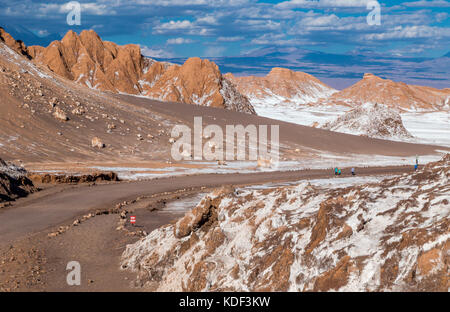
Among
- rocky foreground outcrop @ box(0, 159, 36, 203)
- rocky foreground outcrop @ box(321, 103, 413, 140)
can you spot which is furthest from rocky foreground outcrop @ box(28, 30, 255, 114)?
rocky foreground outcrop @ box(0, 159, 36, 203)

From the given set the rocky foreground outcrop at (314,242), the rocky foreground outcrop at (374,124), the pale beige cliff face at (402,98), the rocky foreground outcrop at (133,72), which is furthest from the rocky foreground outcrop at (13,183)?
the pale beige cliff face at (402,98)

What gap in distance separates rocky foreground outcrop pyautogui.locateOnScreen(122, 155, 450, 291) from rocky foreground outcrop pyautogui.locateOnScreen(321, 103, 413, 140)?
2972 inches

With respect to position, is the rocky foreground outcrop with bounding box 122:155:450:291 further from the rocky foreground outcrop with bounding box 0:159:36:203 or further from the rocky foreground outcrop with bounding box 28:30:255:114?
the rocky foreground outcrop with bounding box 28:30:255:114

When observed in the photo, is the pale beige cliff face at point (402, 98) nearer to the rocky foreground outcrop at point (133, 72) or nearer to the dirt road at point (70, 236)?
the rocky foreground outcrop at point (133, 72)

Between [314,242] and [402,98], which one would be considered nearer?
[314,242]

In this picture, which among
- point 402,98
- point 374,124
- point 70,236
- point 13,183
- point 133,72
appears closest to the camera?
Result: point 70,236

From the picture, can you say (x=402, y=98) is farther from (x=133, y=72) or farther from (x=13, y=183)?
(x=13, y=183)

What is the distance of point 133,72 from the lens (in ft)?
467

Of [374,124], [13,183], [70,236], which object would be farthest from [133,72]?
[70,236]

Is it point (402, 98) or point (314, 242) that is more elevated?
point (402, 98)

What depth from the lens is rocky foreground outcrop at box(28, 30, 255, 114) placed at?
123125 millimetres

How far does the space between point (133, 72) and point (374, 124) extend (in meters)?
78.6
